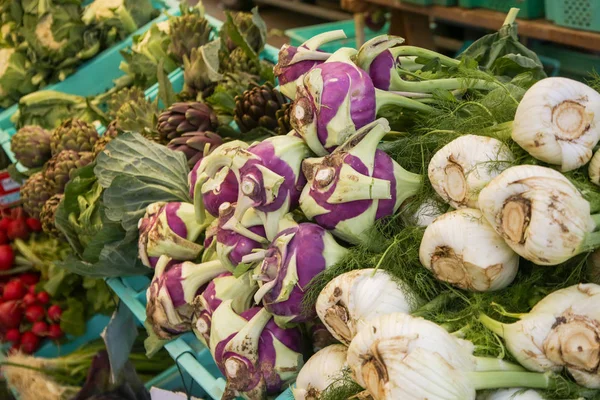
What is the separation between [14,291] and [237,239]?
1572mm

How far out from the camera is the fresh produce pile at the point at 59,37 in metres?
2.95

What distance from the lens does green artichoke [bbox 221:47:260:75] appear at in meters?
2.00

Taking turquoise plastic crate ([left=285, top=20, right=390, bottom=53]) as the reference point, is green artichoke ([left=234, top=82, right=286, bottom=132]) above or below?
above

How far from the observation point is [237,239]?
3.49ft

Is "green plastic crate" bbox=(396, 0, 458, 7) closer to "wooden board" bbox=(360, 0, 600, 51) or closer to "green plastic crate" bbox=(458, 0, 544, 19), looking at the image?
"wooden board" bbox=(360, 0, 600, 51)

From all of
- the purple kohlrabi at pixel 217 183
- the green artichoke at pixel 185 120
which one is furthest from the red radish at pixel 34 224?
the purple kohlrabi at pixel 217 183

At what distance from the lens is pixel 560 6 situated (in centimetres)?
241

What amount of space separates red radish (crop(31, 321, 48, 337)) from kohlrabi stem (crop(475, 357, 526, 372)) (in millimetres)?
1910

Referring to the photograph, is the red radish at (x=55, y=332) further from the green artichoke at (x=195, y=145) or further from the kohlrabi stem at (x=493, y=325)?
the kohlrabi stem at (x=493, y=325)

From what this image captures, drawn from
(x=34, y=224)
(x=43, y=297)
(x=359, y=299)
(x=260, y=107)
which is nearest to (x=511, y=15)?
(x=260, y=107)

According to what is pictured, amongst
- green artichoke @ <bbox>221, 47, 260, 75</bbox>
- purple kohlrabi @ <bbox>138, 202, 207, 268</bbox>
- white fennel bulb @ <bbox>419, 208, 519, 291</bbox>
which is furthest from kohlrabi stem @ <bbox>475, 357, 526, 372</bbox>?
green artichoke @ <bbox>221, 47, 260, 75</bbox>

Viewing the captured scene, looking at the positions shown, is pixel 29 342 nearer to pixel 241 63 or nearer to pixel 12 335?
pixel 12 335

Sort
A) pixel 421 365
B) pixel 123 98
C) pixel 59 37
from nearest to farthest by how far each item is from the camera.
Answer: pixel 421 365 < pixel 123 98 < pixel 59 37

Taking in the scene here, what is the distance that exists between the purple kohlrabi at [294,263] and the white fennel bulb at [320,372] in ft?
0.26
